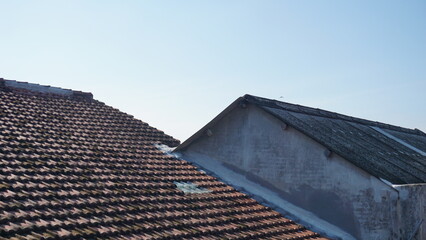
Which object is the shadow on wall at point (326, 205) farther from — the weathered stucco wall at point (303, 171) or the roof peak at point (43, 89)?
the roof peak at point (43, 89)

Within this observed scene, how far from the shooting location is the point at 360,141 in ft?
39.5

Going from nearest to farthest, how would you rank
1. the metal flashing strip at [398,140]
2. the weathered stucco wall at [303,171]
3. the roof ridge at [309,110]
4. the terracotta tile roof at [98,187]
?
the terracotta tile roof at [98,187]
the weathered stucco wall at [303,171]
the roof ridge at [309,110]
the metal flashing strip at [398,140]

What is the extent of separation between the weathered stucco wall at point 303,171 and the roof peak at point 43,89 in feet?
11.0

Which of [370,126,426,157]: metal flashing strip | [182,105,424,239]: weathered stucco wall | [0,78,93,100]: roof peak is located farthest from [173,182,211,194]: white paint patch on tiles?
[370,126,426,157]: metal flashing strip

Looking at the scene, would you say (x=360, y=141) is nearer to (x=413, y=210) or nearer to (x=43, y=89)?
(x=413, y=210)

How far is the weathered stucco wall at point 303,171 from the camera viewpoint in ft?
29.5

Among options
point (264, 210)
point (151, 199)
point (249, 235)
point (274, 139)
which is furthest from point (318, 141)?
point (151, 199)

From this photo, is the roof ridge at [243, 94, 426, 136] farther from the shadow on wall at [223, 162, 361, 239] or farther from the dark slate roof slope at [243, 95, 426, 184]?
the shadow on wall at [223, 162, 361, 239]

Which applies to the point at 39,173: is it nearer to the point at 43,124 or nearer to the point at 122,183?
the point at 122,183

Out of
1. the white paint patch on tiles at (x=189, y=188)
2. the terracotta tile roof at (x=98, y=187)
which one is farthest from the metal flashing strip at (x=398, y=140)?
the white paint patch on tiles at (x=189, y=188)

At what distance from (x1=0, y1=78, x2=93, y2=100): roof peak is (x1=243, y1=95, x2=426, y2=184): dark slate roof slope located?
4.63 meters

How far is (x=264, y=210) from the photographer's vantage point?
9.37 metres

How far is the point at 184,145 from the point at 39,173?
13.5 ft

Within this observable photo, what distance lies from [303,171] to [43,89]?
6508 mm
